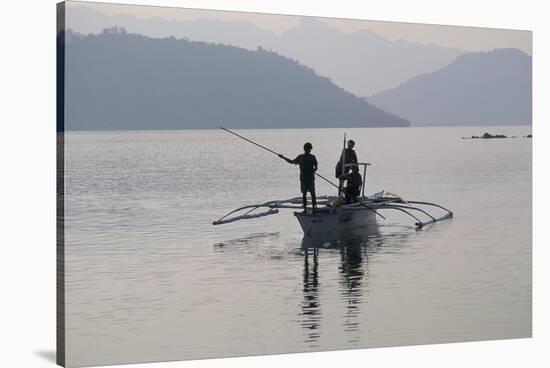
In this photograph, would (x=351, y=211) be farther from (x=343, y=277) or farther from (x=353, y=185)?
(x=343, y=277)

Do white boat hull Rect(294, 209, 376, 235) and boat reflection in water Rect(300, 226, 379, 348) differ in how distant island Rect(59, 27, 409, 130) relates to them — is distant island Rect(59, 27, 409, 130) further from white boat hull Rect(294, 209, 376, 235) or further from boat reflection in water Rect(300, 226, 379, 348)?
boat reflection in water Rect(300, 226, 379, 348)

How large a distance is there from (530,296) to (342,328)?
2695mm

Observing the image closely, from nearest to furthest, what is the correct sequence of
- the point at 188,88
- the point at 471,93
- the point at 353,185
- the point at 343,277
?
the point at 188,88
the point at 343,277
the point at 353,185
the point at 471,93

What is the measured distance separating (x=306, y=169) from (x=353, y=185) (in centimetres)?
63

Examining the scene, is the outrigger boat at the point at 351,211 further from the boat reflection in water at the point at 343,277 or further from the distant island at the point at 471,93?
the distant island at the point at 471,93

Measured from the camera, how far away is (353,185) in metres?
14.5

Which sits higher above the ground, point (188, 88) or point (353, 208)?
point (188, 88)

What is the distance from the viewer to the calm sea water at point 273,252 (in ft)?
42.2

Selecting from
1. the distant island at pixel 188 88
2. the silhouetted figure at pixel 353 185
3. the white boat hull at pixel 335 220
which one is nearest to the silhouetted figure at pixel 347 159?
the silhouetted figure at pixel 353 185

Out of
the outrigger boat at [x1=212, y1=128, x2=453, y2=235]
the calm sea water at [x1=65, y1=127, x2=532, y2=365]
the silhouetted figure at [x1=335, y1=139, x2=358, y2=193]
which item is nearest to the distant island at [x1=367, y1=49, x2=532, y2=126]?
the calm sea water at [x1=65, y1=127, x2=532, y2=365]

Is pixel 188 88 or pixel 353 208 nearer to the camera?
pixel 188 88

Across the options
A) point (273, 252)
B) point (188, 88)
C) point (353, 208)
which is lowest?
point (273, 252)

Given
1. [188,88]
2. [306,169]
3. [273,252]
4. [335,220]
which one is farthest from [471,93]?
[188,88]

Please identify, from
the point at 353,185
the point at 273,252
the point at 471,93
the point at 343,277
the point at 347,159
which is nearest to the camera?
the point at 273,252
